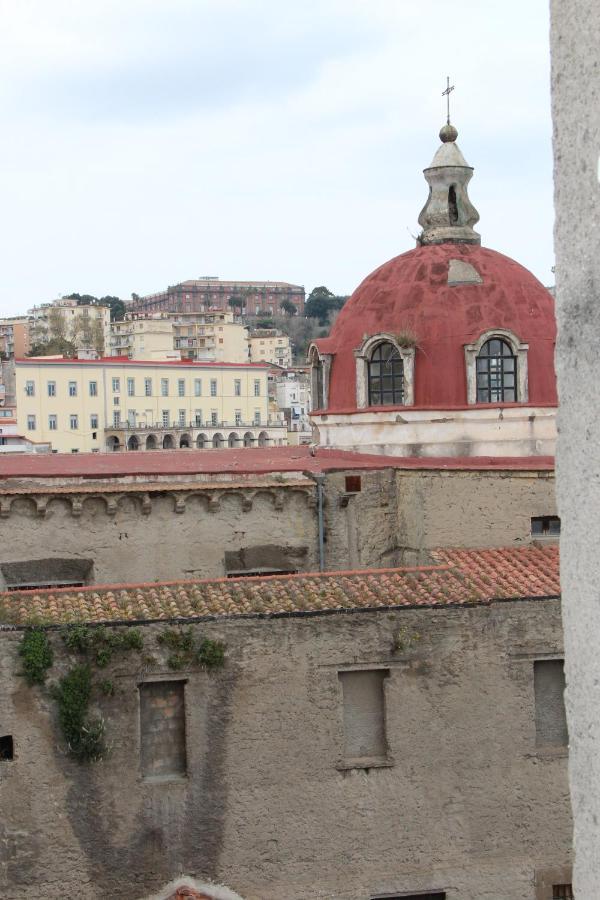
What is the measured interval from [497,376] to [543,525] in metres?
3.20

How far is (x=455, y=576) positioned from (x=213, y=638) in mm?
4066

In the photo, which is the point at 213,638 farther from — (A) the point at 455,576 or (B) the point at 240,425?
(B) the point at 240,425

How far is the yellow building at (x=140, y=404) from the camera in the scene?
9075 centimetres

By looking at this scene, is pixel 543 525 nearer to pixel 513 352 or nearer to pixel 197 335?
pixel 513 352

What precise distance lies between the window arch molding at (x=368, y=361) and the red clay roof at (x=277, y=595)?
213 inches

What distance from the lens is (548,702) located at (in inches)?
591

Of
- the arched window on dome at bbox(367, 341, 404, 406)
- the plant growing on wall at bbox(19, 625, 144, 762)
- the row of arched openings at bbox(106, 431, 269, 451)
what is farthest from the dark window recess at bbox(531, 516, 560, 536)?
the row of arched openings at bbox(106, 431, 269, 451)

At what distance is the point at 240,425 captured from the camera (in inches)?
4087

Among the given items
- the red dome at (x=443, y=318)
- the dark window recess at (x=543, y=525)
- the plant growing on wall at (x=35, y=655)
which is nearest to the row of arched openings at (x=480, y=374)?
the red dome at (x=443, y=318)

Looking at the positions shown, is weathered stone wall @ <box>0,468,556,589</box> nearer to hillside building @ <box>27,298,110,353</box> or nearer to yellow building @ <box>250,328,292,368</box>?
hillside building @ <box>27,298,110,353</box>

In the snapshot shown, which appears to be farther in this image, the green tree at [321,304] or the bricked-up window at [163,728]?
the green tree at [321,304]

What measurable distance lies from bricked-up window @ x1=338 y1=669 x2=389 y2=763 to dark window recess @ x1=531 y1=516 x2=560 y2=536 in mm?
6326

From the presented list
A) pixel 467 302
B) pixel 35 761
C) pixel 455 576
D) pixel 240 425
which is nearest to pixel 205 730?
pixel 35 761

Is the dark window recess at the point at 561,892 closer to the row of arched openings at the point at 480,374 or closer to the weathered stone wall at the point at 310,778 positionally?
the weathered stone wall at the point at 310,778
